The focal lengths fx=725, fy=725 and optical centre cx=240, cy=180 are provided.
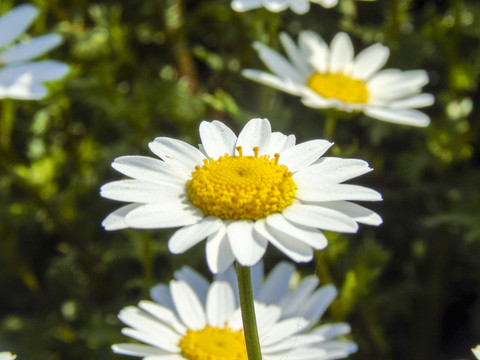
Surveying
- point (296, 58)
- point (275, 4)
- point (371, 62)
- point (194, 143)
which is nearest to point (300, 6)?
point (275, 4)

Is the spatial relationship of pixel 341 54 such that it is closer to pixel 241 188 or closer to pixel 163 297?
pixel 163 297

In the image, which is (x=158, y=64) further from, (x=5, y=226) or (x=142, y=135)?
(x=5, y=226)

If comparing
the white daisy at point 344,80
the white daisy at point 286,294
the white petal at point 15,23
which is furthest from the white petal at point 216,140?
the white petal at point 15,23

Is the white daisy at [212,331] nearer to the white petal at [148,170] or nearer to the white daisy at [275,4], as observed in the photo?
the white petal at [148,170]

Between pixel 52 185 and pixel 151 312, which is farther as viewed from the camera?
pixel 52 185

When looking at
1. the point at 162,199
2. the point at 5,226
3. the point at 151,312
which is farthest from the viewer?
the point at 5,226

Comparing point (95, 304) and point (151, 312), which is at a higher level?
point (95, 304)

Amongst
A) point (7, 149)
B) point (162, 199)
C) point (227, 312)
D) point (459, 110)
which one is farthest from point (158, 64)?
point (162, 199)
